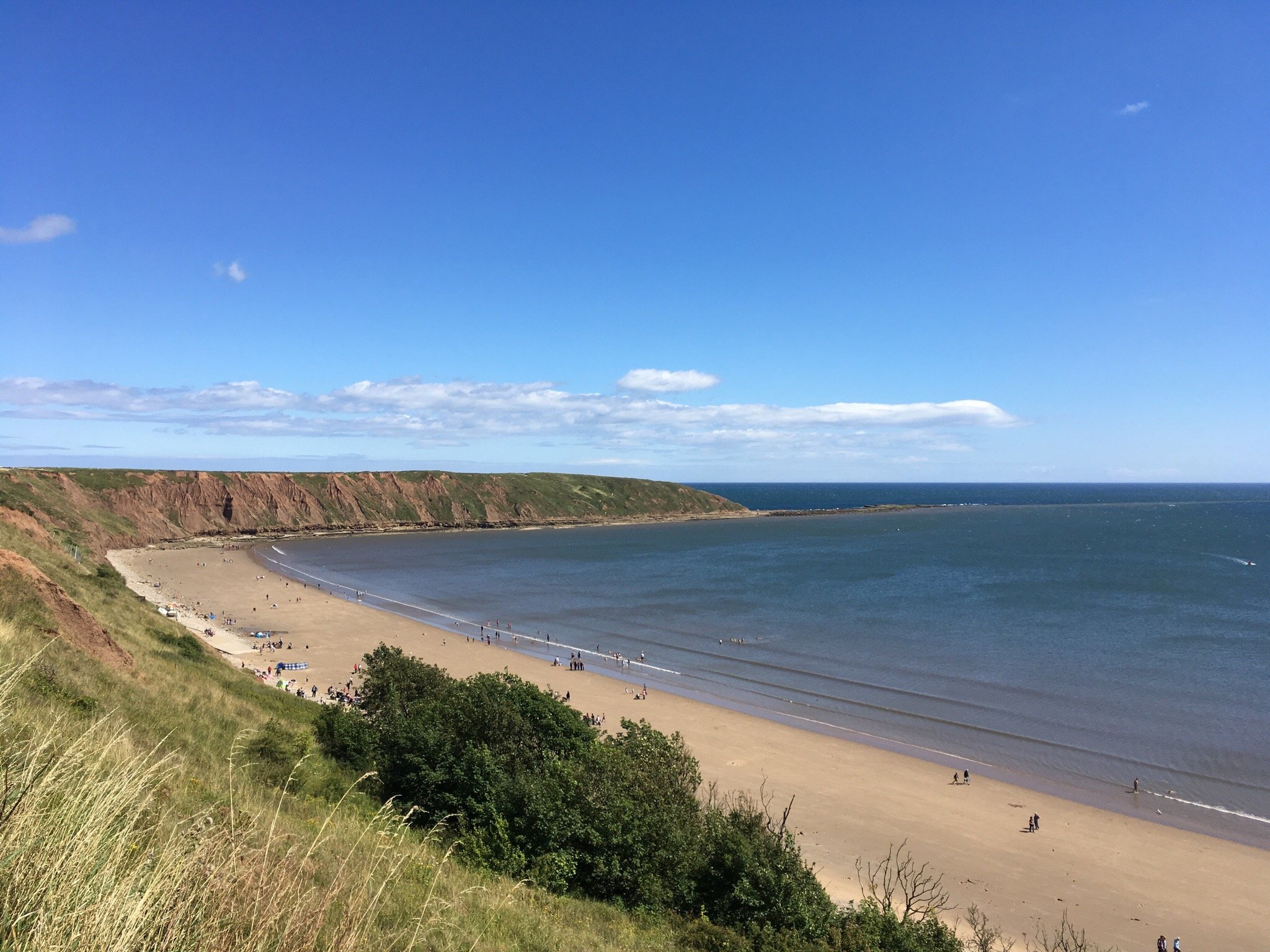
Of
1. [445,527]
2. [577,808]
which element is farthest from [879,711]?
[445,527]

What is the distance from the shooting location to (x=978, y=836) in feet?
73.0

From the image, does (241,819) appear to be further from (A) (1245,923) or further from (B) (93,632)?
(A) (1245,923)

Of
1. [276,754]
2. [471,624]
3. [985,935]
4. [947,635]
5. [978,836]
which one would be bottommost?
[471,624]

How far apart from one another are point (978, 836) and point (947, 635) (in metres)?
27.9

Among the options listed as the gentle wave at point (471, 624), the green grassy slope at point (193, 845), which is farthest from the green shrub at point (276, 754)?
the gentle wave at point (471, 624)

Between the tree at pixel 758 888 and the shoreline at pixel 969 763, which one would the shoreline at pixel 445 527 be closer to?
the shoreline at pixel 969 763

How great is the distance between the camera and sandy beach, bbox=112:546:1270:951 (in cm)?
1820

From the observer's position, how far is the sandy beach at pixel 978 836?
59.7 feet

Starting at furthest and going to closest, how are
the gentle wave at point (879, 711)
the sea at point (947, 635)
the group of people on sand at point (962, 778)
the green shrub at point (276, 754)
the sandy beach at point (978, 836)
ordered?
the sea at point (947, 635), the group of people on sand at point (962, 778), the gentle wave at point (879, 711), the sandy beach at point (978, 836), the green shrub at point (276, 754)

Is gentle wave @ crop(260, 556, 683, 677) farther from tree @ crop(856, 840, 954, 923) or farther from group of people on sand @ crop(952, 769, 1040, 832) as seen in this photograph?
tree @ crop(856, 840, 954, 923)

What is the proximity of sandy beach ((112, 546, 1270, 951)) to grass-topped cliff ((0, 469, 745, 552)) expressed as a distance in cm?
5275

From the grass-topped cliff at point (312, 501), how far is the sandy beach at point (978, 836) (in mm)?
52751

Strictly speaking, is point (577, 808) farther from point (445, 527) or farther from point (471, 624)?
point (445, 527)

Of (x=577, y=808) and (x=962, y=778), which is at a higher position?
(x=577, y=808)
